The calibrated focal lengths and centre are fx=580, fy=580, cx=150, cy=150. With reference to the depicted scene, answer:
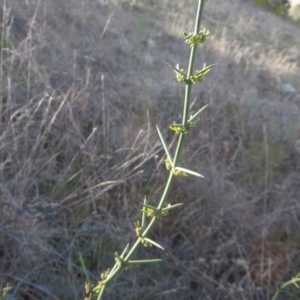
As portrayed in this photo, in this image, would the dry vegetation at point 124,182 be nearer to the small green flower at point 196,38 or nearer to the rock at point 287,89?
the small green flower at point 196,38

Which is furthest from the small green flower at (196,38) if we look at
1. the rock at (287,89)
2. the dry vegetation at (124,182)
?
the rock at (287,89)

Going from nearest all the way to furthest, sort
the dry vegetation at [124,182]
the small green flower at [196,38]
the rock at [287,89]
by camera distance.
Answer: the small green flower at [196,38] → the dry vegetation at [124,182] → the rock at [287,89]

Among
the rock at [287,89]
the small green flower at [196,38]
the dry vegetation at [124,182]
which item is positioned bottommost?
the rock at [287,89]

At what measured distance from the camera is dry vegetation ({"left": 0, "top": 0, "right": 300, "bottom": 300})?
8.38 ft

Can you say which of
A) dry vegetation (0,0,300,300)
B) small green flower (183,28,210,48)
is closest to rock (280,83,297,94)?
dry vegetation (0,0,300,300)

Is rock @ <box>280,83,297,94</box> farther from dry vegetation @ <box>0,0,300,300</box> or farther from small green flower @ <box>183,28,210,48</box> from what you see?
small green flower @ <box>183,28,210,48</box>

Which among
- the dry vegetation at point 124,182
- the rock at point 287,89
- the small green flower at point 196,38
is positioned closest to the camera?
the small green flower at point 196,38

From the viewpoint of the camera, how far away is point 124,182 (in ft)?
9.56

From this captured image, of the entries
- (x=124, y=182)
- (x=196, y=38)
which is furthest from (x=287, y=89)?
(x=196, y=38)

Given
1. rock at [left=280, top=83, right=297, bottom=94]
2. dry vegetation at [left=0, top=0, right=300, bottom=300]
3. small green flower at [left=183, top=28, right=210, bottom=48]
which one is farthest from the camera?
rock at [left=280, top=83, right=297, bottom=94]

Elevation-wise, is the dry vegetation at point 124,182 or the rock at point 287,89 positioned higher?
the dry vegetation at point 124,182

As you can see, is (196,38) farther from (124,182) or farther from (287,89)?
(287,89)

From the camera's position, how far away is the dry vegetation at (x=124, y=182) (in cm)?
255

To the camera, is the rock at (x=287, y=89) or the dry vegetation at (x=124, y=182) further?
the rock at (x=287, y=89)
